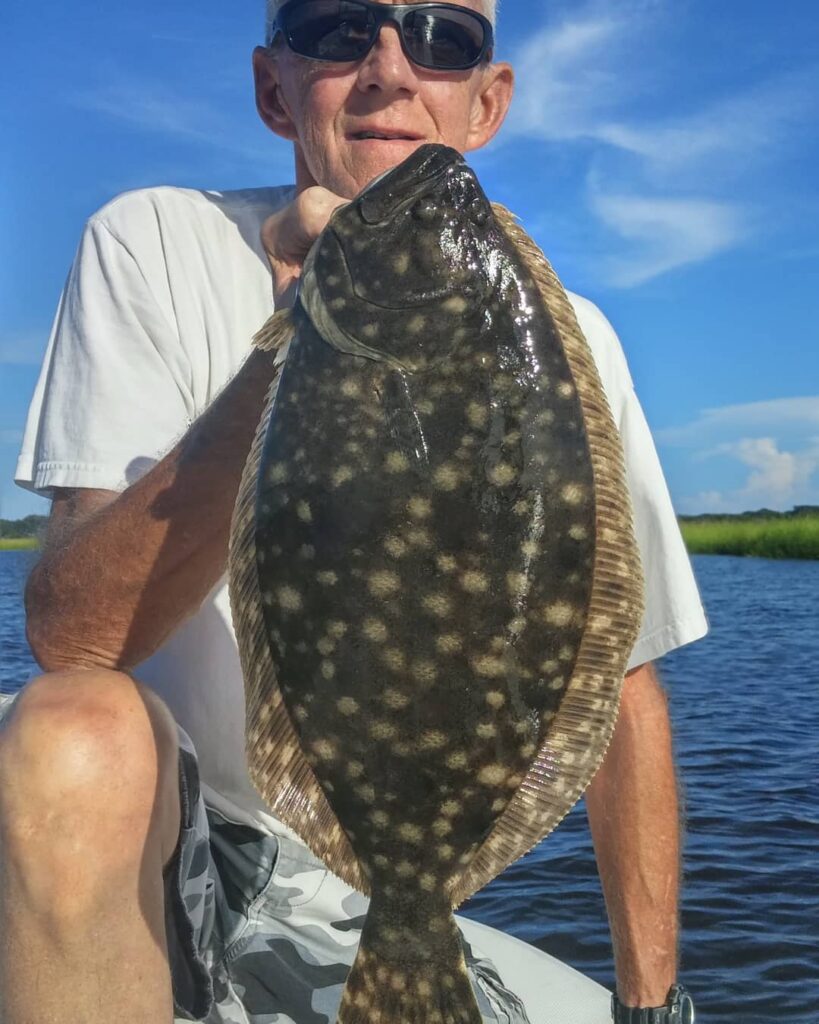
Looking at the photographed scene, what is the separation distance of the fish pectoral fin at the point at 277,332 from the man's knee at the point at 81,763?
3.00 feet

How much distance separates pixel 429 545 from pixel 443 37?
1.64 meters

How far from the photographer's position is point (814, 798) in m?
10.1

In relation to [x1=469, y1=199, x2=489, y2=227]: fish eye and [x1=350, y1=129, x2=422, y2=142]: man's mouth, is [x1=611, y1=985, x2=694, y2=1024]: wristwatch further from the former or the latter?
[x1=350, y1=129, x2=422, y2=142]: man's mouth

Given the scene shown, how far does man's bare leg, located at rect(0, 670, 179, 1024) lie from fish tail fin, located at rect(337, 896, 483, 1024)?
0.65 m

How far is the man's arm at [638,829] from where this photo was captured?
3.29 meters

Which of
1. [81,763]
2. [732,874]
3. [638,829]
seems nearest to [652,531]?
[638,829]

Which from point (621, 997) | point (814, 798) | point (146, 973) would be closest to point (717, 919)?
point (814, 798)

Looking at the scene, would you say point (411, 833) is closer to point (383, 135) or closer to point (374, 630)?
point (374, 630)

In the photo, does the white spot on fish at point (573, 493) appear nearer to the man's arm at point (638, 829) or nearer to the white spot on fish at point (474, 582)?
the white spot on fish at point (474, 582)

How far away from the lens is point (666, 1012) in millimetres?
3141

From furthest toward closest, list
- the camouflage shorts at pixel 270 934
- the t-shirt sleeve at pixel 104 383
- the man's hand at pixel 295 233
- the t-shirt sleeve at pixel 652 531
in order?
the t-shirt sleeve at pixel 652 531
the camouflage shorts at pixel 270 934
the t-shirt sleeve at pixel 104 383
the man's hand at pixel 295 233

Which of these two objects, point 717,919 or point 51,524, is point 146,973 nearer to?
point 51,524

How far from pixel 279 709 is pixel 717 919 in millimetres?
6208

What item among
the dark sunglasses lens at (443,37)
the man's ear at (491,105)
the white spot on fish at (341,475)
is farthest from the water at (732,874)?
the man's ear at (491,105)
